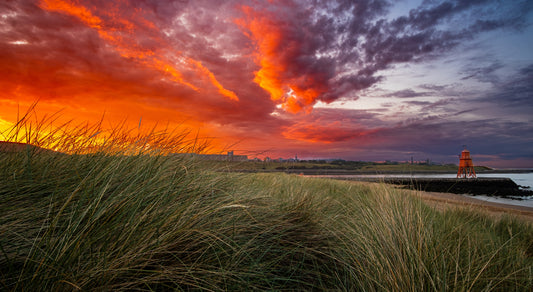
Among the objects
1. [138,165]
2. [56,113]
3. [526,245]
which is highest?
[56,113]

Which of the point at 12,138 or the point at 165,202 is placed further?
the point at 12,138

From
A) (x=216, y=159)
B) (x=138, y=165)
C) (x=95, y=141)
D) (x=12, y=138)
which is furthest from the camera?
(x=216, y=159)

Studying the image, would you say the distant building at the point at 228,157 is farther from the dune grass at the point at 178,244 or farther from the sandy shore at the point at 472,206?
the sandy shore at the point at 472,206

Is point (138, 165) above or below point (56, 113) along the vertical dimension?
below

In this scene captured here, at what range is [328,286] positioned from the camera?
5.23 ft

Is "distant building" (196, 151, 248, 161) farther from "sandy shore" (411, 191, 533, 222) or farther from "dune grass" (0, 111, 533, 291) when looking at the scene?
"sandy shore" (411, 191, 533, 222)

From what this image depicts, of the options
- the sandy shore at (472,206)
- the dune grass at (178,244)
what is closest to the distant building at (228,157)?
the dune grass at (178,244)

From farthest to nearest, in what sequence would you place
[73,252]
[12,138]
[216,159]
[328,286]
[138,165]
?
[216,159] < [12,138] < [138,165] < [328,286] < [73,252]

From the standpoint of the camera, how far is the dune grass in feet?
3.53

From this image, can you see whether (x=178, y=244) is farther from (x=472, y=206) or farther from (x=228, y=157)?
(x=472, y=206)

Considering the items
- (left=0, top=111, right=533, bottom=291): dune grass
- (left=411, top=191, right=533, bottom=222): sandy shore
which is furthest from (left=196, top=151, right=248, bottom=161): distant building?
(left=411, top=191, right=533, bottom=222): sandy shore

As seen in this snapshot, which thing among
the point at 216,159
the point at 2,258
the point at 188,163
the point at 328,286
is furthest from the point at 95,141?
the point at 328,286

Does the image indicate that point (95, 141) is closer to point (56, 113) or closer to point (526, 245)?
point (56, 113)

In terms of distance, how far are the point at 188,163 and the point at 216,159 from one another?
0.82m
